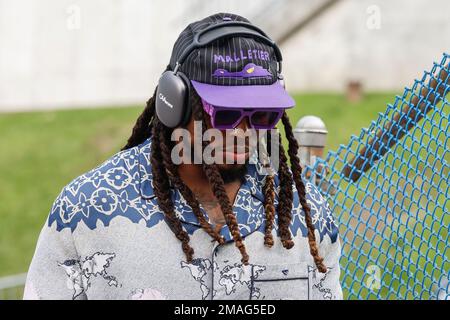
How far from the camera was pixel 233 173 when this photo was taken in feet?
9.59

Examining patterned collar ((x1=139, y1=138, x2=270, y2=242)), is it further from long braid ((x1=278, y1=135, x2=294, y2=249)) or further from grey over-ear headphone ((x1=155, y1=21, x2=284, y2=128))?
grey over-ear headphone ((x1=155, y1=21, x2=284, y2=128))

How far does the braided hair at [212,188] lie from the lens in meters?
2.79

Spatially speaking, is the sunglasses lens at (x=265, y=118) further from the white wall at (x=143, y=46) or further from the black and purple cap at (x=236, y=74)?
the white wall at (x=143, y=46)

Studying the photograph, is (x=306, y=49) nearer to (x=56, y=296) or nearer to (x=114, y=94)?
(x=114, y=94)

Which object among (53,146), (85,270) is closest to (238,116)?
(85,270)

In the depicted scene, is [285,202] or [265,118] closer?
[265,118]

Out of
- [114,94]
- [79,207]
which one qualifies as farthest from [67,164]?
[79,207]

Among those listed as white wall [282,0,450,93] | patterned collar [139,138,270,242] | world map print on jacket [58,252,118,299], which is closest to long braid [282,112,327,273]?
patterned collar [139,138,270,242]

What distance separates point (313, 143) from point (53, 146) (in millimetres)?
7325

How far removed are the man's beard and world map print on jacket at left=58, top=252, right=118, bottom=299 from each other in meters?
0.43

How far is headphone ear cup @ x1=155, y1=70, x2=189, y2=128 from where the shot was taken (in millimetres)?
2773

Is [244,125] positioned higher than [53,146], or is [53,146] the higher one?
[244,125]

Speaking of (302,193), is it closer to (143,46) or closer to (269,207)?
(269,207)
